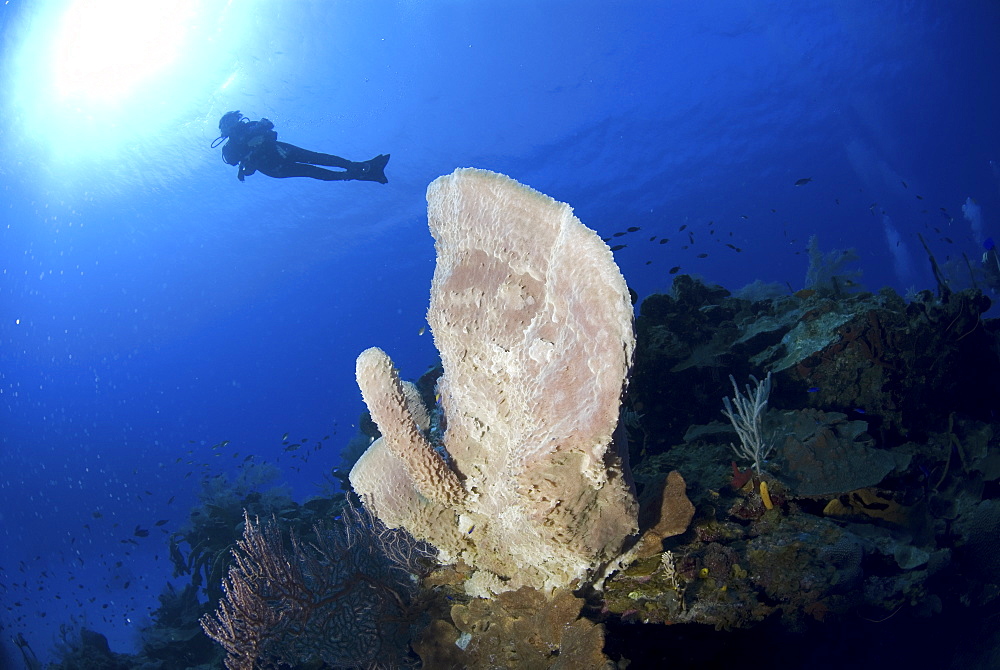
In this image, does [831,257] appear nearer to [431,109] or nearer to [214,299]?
[431,109]

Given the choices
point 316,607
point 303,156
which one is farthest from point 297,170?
point 316,607

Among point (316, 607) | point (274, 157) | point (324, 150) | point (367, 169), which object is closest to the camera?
point (316, 607)

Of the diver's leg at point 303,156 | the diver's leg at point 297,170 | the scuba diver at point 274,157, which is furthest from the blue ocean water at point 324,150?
the diver's leg at point 297,170

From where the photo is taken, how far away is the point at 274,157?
12992mm

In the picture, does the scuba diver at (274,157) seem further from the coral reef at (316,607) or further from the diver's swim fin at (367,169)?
the coral reef at (316,607)

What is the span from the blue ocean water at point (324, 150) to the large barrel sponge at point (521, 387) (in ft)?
35.5

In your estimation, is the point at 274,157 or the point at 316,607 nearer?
the point at 316,607

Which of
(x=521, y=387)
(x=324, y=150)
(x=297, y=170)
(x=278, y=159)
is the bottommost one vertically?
(x=521, y=387)

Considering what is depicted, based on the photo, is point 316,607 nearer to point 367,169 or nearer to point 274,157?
point 367,169

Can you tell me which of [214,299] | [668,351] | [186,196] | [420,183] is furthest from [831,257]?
[214,299]

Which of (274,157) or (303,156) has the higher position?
(274,157)

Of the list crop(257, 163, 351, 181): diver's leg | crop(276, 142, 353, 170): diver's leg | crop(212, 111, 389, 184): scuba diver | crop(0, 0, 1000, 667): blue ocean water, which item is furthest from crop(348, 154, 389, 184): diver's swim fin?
crop(0, 0, 1000, 667): blue ocean water

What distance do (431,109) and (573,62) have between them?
12.8 metres

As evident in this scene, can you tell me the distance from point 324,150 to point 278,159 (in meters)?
30.1
